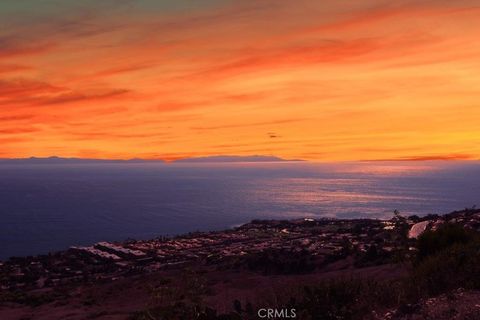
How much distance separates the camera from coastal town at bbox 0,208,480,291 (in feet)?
143

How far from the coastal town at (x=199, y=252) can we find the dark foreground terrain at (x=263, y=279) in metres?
0.18

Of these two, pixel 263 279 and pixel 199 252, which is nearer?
pixel 263 279

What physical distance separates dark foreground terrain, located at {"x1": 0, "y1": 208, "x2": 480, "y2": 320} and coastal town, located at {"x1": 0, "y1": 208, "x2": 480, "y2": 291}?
0.58 feet

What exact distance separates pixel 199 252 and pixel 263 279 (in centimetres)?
2762

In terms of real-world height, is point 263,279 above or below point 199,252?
above

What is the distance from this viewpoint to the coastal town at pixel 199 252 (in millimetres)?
43688

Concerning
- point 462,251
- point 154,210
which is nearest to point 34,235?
point 154,210

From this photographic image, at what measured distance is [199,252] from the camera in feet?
203

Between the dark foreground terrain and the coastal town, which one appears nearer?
the dark foreground terrain

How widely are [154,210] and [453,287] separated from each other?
538ft

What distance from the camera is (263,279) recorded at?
35469mm

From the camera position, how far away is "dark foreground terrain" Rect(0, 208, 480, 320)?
13891 millimetres

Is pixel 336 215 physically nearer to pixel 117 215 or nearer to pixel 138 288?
pixel 117 215

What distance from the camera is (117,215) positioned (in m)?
160
